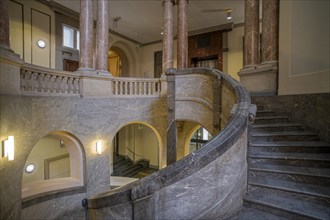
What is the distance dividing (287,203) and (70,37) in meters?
11.3

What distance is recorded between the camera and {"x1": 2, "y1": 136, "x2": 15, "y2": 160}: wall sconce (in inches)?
157

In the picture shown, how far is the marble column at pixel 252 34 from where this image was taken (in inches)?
257

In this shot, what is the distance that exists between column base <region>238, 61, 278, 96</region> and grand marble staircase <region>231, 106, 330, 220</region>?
6.84 ft

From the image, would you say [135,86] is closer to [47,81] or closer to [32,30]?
[47,81]

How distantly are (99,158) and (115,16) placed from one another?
770 centimetres

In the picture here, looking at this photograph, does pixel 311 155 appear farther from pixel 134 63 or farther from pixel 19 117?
pixel 134 63

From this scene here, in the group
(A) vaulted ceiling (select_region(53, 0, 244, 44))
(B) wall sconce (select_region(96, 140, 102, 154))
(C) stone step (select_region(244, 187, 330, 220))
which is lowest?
(B) wall sconce (select_region(96, 140, 102, 154))

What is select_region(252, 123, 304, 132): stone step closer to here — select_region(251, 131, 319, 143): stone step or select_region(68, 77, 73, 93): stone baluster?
select_region(251, 131, 319, 143): stone step

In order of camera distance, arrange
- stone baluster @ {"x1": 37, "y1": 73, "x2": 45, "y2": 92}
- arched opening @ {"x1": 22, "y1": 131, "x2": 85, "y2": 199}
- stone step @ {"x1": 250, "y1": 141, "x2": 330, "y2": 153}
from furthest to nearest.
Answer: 1. arched opening @ {"x1": 22, "y1": 131, "x2": 85, "y2": 199}
2. stone baluster @ {"x1": 37, "y1": 73, "x2": 45, "y2": 92}
3. stone step @ {"x1": 250, "y1": 141, "x2": 330, "y2": 153}

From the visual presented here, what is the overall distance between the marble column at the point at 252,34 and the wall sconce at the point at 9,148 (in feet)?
22.6

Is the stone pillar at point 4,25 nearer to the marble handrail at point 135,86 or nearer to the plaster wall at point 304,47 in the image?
the marble handrail at point 135,86

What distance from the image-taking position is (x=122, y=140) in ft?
46.6

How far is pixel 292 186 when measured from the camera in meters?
2.71

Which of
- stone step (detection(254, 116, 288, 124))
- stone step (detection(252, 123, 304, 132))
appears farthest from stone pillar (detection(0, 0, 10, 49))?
stone step (detection(254, 116, 288, 124))
